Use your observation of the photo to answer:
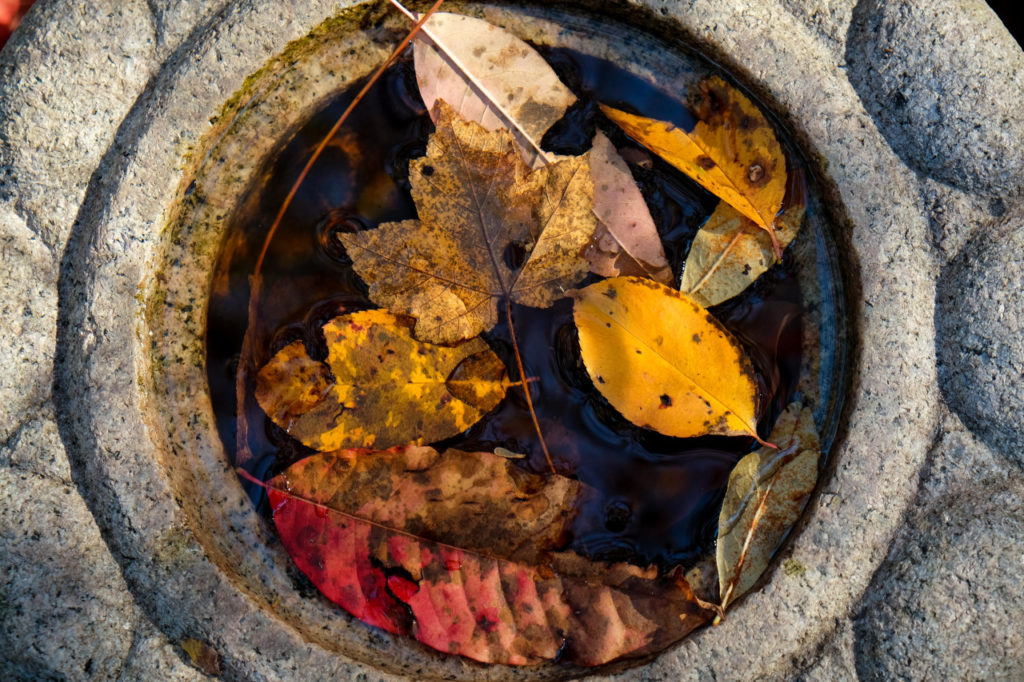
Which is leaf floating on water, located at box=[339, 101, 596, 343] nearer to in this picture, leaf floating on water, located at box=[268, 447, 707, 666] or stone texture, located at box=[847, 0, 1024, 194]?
leaf floating on water, located at box=[268, 447, 707, 666]

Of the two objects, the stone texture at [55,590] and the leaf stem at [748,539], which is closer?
the stone texture at [55,590]

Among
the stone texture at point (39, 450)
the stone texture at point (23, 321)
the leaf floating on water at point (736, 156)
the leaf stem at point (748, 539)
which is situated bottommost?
the leaf stem at point (748, 539)

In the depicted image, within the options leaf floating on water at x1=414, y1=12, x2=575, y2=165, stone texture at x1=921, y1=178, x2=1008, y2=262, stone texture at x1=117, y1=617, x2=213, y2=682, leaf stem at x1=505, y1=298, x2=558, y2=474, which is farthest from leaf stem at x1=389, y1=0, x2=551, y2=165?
stone texture at x1=117, y1=617, x2=213, y2=682

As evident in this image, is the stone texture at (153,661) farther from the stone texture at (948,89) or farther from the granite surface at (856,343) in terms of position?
the stone texture at (948,89)

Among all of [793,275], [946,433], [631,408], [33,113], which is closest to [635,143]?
[793,275]

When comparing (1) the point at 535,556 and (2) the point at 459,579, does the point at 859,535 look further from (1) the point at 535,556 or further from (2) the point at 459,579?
(2) the point at 459,579

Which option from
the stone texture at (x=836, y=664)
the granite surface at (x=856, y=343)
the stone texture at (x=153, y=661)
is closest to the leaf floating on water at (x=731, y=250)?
the granite surface at (x=856, y=343)

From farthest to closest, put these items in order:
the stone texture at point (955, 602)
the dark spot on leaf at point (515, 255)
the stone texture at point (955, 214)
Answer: the dark spot on leaf at point (515, 255) < the stone texture at point (955, 214) < the stone texture at point (955, 602)
